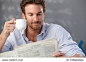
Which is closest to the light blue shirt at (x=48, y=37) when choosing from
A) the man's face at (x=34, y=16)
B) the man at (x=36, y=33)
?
the man at (x=36, y=33)

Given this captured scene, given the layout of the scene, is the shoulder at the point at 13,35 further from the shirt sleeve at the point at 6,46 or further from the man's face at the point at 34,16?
the man's face at the point at 34,16

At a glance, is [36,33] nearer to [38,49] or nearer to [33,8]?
[33,8]

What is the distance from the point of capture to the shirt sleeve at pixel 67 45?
1077 mm

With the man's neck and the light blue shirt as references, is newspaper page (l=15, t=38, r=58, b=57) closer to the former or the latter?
the light blue shirt

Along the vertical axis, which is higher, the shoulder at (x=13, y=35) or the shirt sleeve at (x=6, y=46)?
the shoulder at (x=13, y=35)

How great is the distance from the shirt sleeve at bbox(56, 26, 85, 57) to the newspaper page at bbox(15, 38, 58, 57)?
24 cm

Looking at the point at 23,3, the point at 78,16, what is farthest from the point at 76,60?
the point at 78,16

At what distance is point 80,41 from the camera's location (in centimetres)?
257

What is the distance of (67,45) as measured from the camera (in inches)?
45.0

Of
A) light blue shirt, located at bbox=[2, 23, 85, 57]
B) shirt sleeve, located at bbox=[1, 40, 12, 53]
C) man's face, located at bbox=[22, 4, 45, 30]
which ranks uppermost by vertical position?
man's face, located at bbox=[22, 4, 45, 30]

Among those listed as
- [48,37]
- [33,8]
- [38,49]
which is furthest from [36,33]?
[38,49]

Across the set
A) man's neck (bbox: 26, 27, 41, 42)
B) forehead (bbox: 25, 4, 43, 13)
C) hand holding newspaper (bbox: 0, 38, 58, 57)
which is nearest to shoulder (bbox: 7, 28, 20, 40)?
man's neck (bbox: 26, 27, 41, 42)

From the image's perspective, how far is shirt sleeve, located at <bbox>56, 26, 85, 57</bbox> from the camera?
3.53 ft

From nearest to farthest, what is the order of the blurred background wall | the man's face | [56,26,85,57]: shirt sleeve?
[56,26,85,57]: shirt sleeve, the man's face, the blurred background wall
